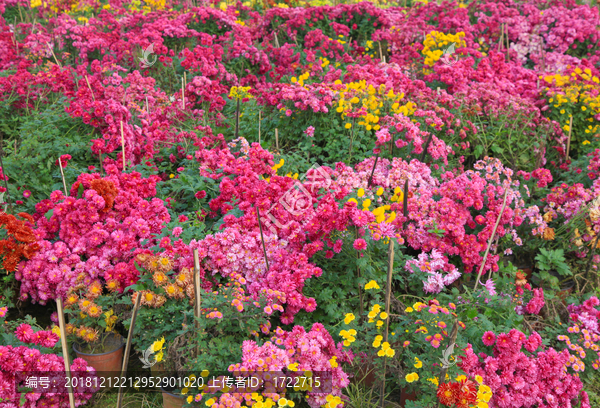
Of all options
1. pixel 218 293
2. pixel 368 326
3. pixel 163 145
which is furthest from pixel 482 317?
pixel 163 145

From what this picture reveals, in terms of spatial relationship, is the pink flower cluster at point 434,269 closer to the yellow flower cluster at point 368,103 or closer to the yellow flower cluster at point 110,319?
the yellow flower cluster at point 368,103

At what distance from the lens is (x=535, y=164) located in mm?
4969

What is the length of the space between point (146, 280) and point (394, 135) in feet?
9.10

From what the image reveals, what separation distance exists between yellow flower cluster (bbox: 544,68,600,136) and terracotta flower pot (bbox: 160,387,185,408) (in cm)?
508

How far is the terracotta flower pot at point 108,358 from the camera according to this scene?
2697 mm

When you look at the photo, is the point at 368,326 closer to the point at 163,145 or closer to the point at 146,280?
the point at 146,280

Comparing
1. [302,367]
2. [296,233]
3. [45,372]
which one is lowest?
[45,372]

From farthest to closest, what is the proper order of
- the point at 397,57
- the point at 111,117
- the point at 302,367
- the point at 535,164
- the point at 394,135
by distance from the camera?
the point at 397,57 → the point at 535,164 → the point at 394,135 → the point at 111,117 → the point at 302,367

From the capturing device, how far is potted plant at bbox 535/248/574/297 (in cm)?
367

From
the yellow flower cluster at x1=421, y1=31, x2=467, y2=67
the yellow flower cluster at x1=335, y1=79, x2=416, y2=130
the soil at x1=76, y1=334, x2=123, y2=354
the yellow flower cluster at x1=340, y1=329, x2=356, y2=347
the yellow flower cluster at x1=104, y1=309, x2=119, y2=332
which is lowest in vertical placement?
the soil at x1=76, y1=334, x2=123, y2=354

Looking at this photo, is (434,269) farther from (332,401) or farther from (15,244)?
(15,244)

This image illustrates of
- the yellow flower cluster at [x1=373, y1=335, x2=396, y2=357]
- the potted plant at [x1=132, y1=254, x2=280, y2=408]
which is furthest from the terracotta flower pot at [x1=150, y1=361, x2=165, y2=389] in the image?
the yellow flower cluster at [x1=373, y1=335, x2=396, y2=357]

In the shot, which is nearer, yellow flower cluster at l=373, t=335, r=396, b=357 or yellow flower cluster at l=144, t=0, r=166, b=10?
yellow flower cluster at l=373, t=335, r=396, b=357

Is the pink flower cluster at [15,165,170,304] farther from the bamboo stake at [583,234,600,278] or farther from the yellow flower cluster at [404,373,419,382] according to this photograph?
the bamboo stake at [583,234,600,278]
